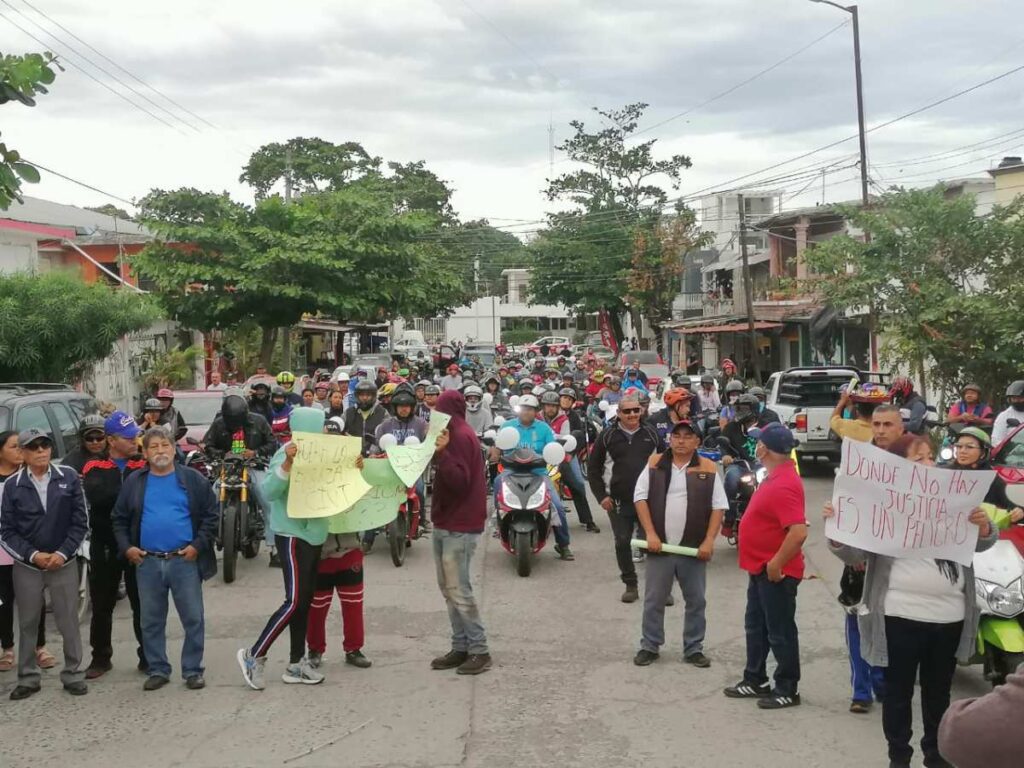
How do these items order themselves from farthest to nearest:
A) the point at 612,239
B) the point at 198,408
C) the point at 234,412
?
the point at 612,239
the point at 198,408
the point at 234,412

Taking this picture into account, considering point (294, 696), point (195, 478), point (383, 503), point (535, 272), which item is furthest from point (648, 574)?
point (535, 272)

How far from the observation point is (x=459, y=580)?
25.7ft

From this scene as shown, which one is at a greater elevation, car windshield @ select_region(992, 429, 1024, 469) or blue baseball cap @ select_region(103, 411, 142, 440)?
blue baseball cap @ select_region(103, 411, 142, 440)

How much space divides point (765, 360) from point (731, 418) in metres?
35.9

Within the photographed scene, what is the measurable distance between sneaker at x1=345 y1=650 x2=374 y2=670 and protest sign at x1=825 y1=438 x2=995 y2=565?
3627mm

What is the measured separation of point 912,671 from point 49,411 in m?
7.85

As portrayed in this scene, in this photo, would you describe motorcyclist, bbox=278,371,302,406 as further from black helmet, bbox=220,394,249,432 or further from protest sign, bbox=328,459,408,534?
protest sign, bbox=328,459,408,534

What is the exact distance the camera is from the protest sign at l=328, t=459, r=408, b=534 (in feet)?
25.5

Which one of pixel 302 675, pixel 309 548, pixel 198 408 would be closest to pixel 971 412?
pixel 309 548

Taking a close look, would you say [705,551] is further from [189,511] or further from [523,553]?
[523,553]

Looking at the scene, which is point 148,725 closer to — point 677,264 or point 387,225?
point 387,225

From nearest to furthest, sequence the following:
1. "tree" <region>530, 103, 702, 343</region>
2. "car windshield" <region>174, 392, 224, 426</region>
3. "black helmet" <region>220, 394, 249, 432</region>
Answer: "black helmet" <region>220, 394, 249, 432</region>, "car windshield" <region>174, 392, 224, 426</region>, "tree" <region>530, 103, 702, 343</region>

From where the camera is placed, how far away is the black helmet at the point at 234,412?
37.7ft

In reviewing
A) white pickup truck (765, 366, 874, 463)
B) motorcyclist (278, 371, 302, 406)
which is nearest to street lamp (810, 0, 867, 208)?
white pickup truck (765, 366, 874, 463)
